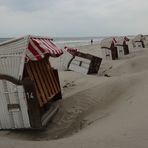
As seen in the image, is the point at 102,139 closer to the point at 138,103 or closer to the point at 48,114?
the point at 138,103

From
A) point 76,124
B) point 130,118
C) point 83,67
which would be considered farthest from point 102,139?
point 83,67

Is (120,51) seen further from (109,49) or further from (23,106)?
(23,106)

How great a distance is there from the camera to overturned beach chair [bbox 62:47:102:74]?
13939 mm

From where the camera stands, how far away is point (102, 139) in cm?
462

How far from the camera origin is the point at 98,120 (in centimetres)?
635

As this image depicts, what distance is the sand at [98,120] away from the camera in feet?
15.0

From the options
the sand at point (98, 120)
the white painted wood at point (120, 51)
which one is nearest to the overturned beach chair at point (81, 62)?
the sand at point (98, 120)

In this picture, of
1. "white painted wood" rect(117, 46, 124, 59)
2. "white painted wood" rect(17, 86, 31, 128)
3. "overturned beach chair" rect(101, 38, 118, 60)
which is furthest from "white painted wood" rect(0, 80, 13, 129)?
"white painted wood" rect(117, 46, 124, 59)

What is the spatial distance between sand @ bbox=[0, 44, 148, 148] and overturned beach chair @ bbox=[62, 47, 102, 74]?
105 inches

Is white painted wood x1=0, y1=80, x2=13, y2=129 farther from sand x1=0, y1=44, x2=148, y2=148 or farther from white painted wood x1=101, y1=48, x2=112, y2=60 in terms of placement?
white painted wood x1=101, y1=48, x2=112, y2=60

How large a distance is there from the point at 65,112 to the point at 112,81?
2.04 metres

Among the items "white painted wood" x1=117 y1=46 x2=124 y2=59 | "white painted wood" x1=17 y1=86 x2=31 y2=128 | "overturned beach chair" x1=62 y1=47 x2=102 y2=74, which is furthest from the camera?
"white painted wood" x1=117 y1=46 x2=124 y2=59

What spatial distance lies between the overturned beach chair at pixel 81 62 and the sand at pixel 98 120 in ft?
8.75

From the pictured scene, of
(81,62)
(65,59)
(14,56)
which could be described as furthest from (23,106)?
(65,59)
